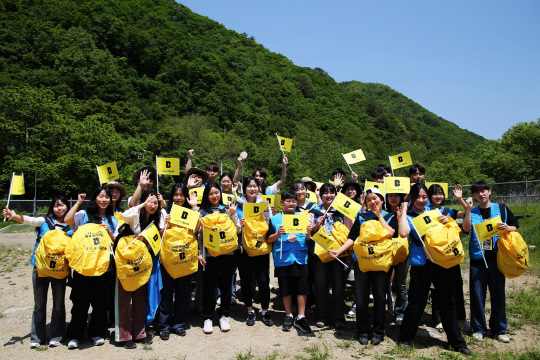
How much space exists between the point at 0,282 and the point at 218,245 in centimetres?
593

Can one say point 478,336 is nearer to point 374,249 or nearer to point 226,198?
point 374,249

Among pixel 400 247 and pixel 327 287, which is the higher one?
pixel 400 247

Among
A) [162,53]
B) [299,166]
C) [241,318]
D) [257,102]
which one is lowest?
[241,318]

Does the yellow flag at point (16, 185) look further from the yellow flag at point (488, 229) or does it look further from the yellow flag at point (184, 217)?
the yellow flag at point (488, 229)

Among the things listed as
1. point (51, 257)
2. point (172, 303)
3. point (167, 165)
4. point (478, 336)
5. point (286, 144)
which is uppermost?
point (286, 144)

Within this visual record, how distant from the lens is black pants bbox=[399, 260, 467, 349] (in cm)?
479

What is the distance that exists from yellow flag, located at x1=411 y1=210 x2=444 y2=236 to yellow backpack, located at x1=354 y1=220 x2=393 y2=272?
0.37 meters

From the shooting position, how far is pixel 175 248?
16.6 ft

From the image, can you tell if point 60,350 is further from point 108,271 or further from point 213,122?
point 213,122

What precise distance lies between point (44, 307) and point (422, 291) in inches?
187

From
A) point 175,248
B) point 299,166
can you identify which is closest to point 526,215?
point 175,248

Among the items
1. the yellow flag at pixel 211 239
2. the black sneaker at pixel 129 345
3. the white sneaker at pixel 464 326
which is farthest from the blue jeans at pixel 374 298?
the black sneaker at pixel 129 345

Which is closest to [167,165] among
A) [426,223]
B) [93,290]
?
[93,290]

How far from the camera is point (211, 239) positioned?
5301 mm
